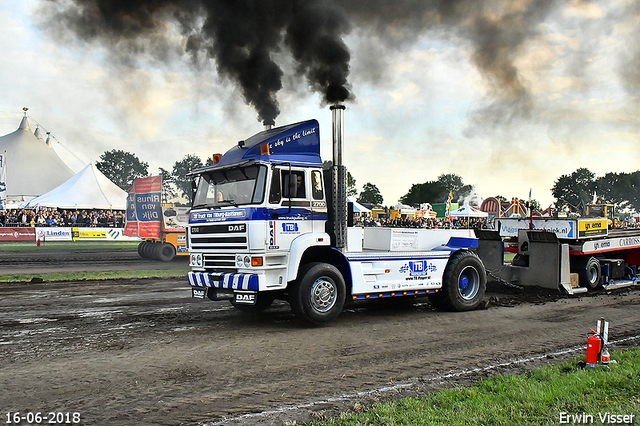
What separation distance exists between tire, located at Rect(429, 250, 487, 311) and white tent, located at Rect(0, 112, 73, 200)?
51285 millimetres

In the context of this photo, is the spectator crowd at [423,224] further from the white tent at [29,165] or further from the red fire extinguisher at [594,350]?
the white tent at [29,165]

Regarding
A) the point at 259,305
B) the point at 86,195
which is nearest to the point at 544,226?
the point at 259,305

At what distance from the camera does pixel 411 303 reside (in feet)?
36.6

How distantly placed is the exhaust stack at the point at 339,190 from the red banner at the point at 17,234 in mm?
29668

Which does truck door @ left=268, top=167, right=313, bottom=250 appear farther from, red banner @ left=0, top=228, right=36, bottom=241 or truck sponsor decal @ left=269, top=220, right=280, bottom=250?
red banner @ left=0, top=228, right=36, bottom=241

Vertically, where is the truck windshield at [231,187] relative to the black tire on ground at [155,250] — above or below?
above

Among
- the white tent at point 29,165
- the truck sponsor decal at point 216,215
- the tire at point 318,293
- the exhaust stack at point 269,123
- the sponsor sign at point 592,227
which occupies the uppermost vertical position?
the white tent at point 29,165

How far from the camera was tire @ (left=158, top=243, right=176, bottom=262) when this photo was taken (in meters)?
22.3

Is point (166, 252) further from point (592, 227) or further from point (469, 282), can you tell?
point (592, 227)

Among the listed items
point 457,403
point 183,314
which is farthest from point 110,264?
point 457,403

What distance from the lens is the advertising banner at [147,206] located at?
72.1ft

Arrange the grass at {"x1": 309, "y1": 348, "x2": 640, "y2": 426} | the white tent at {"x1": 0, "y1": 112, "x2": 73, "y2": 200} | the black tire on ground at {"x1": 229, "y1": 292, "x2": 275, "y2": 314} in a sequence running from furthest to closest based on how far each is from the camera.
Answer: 1. the white tent at {"x1": 0, "y1": 112, "x2": 73, "y2": 200}
2. the black tire on ground at {"x1": 229, "y1": 292, "x2": 275, "y2": 314}
3. the grass at {"x1": 309, "y1": 348, "x2": 640, "y2": 426}

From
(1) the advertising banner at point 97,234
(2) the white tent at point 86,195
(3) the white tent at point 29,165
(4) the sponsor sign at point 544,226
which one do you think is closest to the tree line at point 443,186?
(3) the white tent at point 29,165

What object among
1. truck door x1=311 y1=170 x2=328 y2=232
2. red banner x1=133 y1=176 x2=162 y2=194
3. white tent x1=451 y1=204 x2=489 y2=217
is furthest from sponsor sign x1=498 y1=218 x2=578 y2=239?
white tent x1=451 y1=204 x2=489 y2=217
